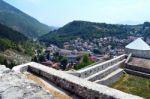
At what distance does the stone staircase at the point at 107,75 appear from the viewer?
1212cm

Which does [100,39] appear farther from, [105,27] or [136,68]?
[136,68]

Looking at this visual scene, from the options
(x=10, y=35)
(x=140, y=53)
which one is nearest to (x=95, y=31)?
(x=10, y=35)

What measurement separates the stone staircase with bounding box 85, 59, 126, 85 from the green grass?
0.25 m

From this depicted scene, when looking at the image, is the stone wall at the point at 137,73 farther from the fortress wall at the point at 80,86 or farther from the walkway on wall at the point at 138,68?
the fortress wall at the point at 80,86

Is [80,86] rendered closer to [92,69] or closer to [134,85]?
[92,69]

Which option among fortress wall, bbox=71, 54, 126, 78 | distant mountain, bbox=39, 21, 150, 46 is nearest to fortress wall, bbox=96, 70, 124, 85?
fortress wall, bbox=71, 54, 126, 78

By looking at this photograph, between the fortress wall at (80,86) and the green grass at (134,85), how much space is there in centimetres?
422

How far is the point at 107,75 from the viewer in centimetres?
1330

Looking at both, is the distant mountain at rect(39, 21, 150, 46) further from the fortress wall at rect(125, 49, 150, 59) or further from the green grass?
the green grass

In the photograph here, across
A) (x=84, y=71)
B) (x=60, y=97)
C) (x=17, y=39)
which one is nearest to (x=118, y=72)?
→ (x=84, y=71)

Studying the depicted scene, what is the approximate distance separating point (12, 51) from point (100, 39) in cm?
4469

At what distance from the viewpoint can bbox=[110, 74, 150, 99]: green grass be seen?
11.9 meters

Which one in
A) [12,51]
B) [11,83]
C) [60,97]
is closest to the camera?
[11,83]

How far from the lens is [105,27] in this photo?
171m
